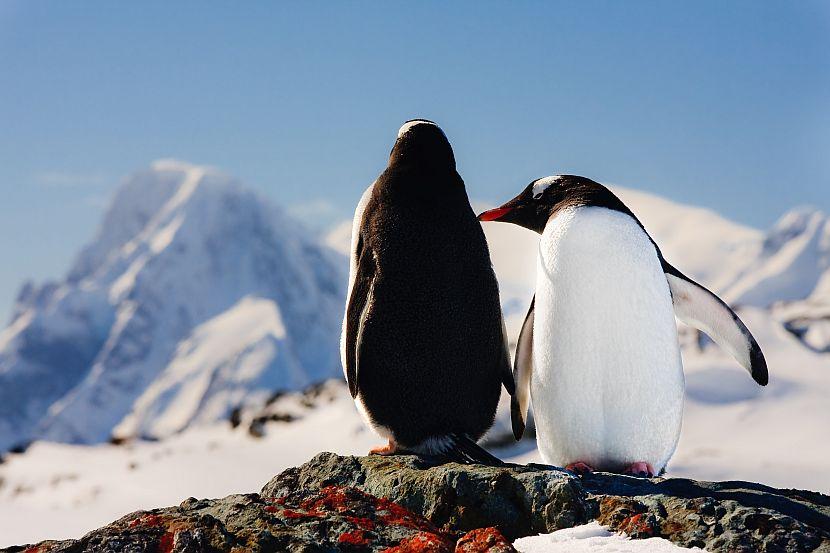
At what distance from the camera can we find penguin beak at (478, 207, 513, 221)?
5.77m

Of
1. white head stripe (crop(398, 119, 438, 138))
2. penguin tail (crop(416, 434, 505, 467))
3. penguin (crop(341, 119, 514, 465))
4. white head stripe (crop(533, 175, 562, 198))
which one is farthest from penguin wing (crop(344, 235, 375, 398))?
white head stripe (crop(533, 175, 562, 198))

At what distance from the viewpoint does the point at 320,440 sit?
48.6ft

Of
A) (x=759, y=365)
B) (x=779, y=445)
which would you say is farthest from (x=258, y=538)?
(x=779, y=445)

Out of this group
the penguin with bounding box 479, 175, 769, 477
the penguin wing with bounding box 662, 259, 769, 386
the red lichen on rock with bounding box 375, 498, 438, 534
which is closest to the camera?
the red lichen on rock with bounding box 375, 498, 438, 534

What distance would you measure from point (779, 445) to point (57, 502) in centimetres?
1016

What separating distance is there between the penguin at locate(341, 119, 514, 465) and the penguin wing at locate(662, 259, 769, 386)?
1.12 meters

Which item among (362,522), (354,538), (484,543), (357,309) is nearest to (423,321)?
(357,309)

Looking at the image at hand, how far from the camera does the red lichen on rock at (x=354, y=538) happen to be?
3.42 meters

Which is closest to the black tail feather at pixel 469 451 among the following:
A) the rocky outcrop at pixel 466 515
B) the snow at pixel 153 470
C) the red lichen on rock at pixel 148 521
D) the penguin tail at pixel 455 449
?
the penguin tail at pixel 455 449

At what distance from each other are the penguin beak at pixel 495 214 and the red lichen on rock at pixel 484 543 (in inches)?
107

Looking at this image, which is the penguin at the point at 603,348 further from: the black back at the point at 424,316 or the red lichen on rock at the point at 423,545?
the red lichen on rock at the point at 423,545

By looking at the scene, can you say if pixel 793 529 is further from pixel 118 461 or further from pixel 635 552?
pixel 118 461

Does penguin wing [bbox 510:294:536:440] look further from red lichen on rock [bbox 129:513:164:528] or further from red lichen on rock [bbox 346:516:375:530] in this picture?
red lichen on rock [bbox 129:513:164:528]

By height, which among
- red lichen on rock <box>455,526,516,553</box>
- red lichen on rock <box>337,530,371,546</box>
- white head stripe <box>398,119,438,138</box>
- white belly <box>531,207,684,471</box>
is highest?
white head stripe <box>398,119,438,138</box>
